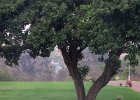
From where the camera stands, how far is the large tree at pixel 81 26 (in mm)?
13148

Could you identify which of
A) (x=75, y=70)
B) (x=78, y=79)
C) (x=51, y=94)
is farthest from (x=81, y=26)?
(x=51, y=94)

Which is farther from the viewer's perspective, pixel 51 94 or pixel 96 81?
pixel 51 94

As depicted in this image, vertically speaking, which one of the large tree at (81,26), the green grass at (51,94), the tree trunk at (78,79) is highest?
the large tree at (81,26)

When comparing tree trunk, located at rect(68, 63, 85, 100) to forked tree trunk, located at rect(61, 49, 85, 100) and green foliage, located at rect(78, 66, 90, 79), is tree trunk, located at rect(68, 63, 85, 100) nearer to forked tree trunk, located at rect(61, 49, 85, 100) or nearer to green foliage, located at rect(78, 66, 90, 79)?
forked tree trunk, located at rect(61, 49, 85, 100)

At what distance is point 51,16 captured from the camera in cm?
1405

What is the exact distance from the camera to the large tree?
13148 mm

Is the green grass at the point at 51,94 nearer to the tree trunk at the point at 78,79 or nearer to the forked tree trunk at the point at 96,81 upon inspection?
the tree trunk at the point at 78,79

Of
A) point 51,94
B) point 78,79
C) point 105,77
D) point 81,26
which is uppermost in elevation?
point 81,26

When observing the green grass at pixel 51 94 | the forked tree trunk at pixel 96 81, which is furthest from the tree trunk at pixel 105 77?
the green grass at pixel 51 94

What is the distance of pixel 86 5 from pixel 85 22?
767 millimetres

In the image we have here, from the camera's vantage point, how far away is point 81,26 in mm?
13781

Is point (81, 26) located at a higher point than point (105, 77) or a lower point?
higher

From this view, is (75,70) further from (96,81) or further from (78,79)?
(96,81)

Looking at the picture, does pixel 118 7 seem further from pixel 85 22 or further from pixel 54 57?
pixel 54 57
